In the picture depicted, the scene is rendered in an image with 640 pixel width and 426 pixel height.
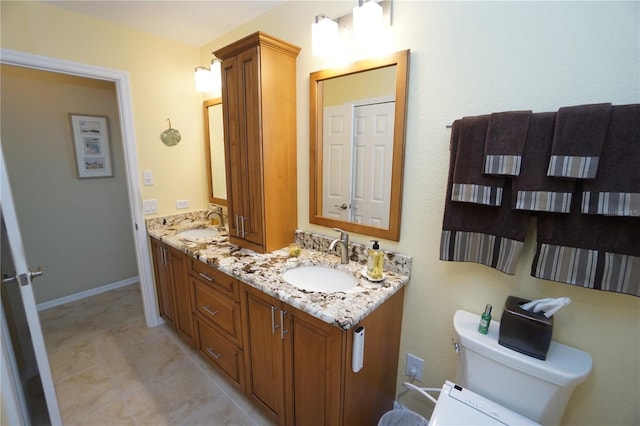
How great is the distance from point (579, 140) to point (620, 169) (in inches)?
5.4

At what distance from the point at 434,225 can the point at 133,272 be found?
339 centimetres

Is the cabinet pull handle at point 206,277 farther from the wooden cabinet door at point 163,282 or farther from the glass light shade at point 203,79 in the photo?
the glass light shade at point 203,79

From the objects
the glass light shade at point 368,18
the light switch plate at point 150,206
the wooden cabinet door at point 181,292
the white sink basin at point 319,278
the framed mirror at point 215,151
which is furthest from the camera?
the framed mirror at point 215,151

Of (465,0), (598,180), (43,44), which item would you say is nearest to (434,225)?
(598,180)

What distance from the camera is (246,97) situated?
1566mm

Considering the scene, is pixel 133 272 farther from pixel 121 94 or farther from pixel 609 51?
pixel 609 51

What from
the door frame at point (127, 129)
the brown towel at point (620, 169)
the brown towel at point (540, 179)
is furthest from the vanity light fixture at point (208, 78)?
the brown towel at point (620, 169)

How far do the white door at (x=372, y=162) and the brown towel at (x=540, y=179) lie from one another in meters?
0.57

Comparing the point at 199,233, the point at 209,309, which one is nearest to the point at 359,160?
the point at 209,309

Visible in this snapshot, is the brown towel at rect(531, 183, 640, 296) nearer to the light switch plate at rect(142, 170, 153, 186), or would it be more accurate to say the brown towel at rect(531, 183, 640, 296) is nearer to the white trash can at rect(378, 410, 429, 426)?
the white trash can at rect(378, 410, 429, 426)

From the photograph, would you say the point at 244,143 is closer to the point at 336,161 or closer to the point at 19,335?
the point at 336,161

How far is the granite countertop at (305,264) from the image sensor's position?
3.52 ft

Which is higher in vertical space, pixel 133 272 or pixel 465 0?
pixel 465 0

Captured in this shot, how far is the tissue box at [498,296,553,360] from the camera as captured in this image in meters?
0.95
